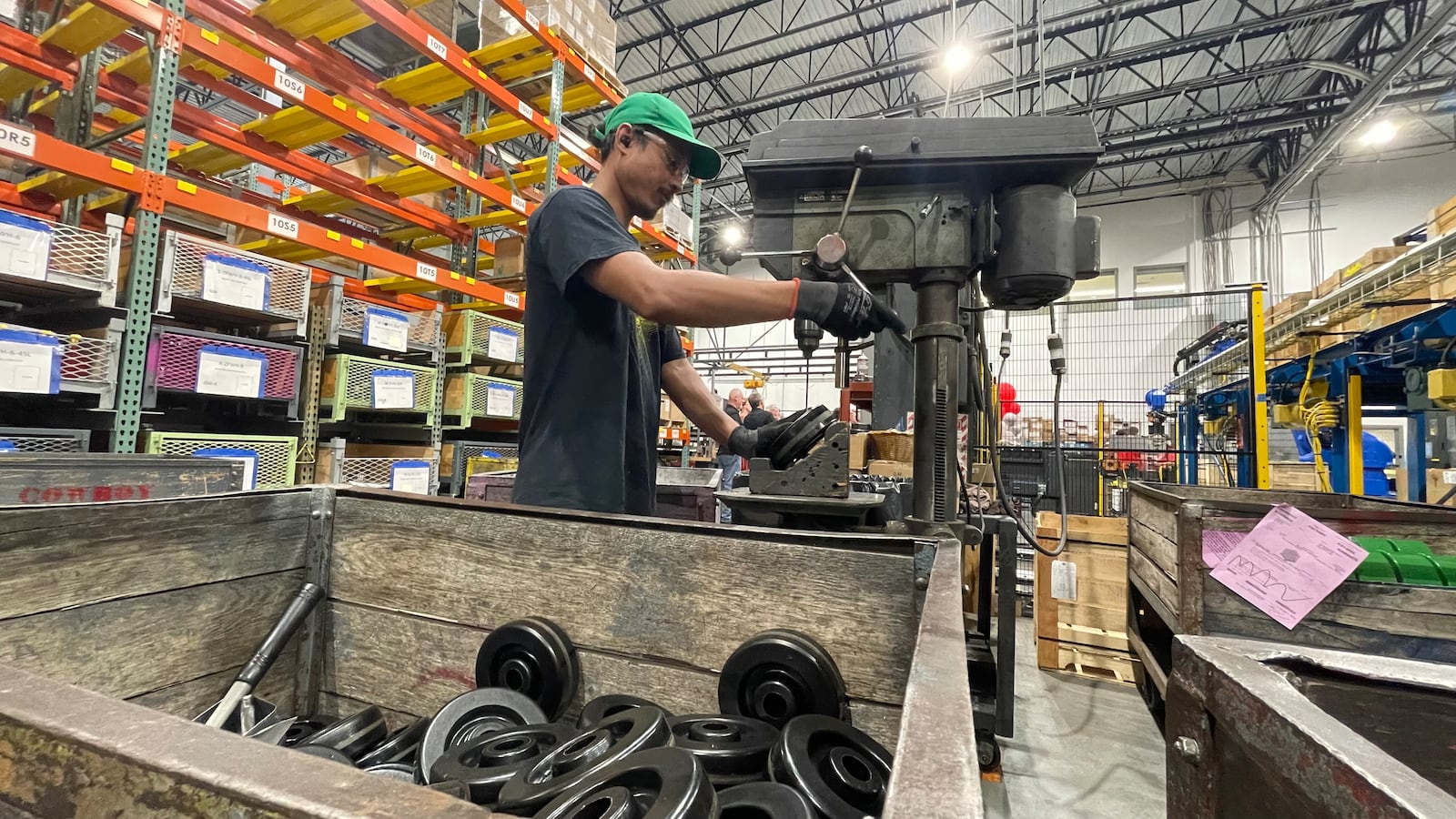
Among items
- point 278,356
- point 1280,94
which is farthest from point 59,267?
point 1280,94

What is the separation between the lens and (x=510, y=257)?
→ 372cm

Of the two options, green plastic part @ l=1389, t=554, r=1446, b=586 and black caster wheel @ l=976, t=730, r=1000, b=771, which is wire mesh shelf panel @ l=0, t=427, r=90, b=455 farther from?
green plastic part @ l=1389, t=554, r=1446, b=586

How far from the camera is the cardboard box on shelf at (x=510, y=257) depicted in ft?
12.1

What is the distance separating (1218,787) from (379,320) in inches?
129

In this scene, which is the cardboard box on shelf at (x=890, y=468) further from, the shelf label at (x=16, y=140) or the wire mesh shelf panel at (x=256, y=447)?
the shelf label at (x=16, y=140)

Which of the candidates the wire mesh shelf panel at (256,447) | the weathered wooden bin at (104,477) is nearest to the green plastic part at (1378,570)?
the weathered wooden bin at (104,477)

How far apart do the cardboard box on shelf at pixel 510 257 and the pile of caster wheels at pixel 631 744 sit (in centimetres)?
310

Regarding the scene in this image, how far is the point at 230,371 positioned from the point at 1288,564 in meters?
3.44

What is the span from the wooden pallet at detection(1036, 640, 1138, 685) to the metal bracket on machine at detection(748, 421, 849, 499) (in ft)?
8.43

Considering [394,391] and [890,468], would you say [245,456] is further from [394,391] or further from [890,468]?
[890,468]

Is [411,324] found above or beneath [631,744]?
above

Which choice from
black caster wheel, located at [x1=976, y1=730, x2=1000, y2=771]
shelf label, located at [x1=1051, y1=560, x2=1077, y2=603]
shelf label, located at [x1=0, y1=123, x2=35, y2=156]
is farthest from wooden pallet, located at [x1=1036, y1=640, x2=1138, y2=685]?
shelf label, located at [x1=0, y1=123, x2=35, y2=156]

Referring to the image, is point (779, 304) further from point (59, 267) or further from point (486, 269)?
point (486, 269)

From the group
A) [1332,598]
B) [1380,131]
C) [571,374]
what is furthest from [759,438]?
[1380,131]
